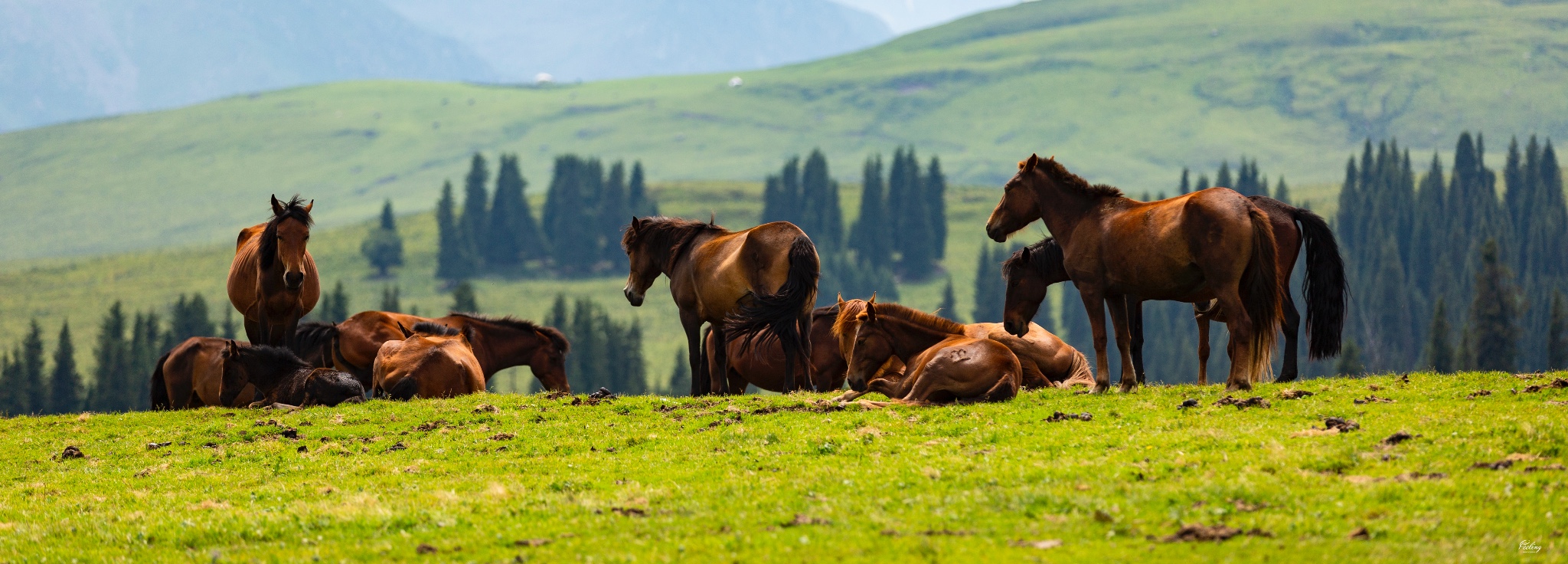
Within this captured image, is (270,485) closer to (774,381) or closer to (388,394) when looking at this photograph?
(388,394)

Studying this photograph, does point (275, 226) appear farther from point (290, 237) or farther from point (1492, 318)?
point (1492, 318)

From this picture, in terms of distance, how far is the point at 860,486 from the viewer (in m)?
13.2

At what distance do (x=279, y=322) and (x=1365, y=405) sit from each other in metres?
19.2

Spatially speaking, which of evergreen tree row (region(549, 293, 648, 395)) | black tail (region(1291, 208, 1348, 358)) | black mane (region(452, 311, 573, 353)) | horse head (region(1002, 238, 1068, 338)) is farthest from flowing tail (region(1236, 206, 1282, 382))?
evergreen tree row (region(549, 293, 648, 395))

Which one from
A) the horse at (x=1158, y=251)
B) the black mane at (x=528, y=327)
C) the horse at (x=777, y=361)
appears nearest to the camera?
the horse at (x=1158, y=251)

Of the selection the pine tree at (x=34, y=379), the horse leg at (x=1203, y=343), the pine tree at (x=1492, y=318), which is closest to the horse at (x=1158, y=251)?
the horse leg at (x=1203, y=343)

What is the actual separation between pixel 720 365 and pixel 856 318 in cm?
492

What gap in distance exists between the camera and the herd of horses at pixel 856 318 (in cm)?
1798

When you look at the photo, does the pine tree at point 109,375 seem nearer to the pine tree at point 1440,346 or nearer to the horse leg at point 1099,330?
the pine tree at point 1440,346

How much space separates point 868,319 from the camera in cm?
2005

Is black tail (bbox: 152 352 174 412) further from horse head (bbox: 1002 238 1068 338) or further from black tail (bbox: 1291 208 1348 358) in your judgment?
black tail (bbox: 1291 208 1348 358)

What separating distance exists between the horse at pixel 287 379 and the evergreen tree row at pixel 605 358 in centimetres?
12365

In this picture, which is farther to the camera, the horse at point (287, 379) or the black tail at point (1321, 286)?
the horse at point (287, 379)

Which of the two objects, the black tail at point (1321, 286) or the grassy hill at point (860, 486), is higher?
the black tail at point (1321, 286)
